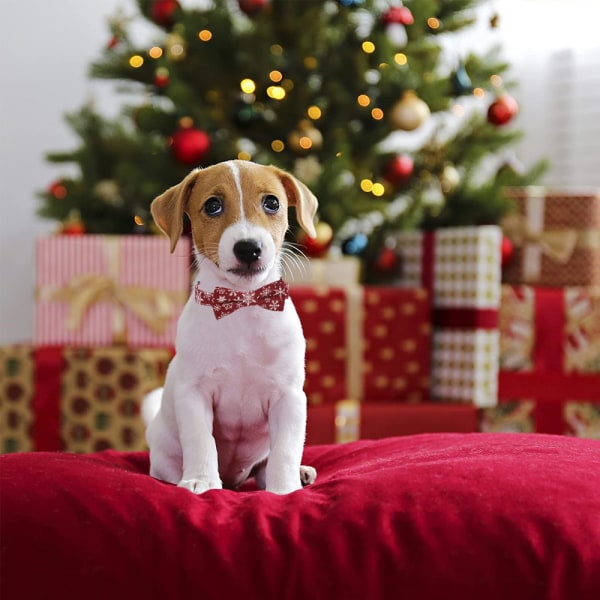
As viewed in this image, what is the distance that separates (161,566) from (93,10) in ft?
8.09

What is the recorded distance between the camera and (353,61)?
7.20 ft

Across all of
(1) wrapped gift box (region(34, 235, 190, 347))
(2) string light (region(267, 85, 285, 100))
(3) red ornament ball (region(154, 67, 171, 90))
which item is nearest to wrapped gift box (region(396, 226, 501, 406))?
(2) string light (region(267, 85, 285, 100))

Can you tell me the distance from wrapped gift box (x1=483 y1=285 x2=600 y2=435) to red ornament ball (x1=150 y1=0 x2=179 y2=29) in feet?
3.66

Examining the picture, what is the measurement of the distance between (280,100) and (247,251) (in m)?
1.46

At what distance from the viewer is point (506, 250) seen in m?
2.17

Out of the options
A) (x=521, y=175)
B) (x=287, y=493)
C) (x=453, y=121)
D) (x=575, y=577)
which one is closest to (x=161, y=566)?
(x=287, y=493)

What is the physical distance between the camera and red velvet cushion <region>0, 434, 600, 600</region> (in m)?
0.69

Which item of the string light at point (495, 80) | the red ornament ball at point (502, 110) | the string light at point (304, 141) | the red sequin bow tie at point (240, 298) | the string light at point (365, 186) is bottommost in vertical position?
the red sequin bow tie at point (240, 298)

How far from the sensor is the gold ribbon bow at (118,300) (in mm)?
1710

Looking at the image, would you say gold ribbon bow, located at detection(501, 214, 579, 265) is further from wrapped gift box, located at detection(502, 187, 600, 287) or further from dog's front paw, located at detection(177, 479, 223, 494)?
dog's front paw, located at detection(177, 479, 223, 494)

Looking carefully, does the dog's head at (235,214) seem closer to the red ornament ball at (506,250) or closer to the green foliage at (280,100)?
the green foliage at (280,100)

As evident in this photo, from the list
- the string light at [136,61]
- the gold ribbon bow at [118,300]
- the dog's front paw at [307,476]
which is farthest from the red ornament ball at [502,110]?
the dog's front paw at [307,476]

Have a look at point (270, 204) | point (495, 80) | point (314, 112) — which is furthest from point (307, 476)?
point (495, 80)

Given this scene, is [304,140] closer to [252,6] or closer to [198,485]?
[252,6]
